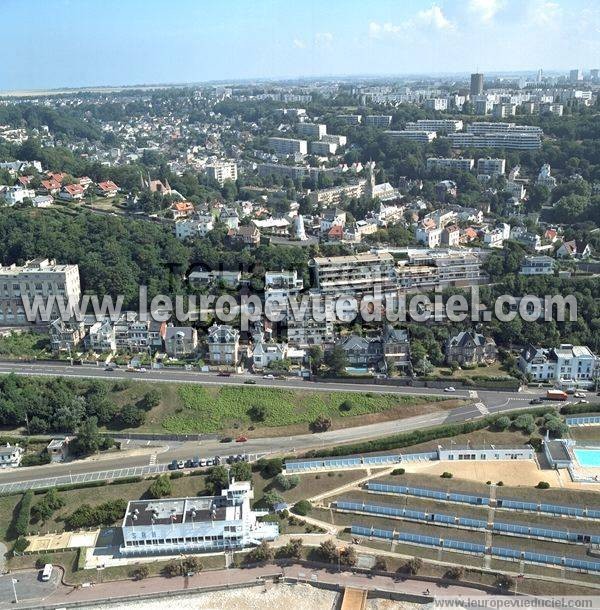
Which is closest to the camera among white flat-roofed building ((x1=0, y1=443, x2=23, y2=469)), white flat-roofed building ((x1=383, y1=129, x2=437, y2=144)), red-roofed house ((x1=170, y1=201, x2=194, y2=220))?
white flat-roofed building ((x1=0, y1=443, x2=23, y2=469))

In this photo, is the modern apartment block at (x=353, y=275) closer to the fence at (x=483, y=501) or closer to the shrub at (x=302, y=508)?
the fence at (x=483, y=501)

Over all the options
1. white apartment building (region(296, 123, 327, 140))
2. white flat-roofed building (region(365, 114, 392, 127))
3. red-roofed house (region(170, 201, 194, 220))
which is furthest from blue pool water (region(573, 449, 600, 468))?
white flat-roofed building (region(365, 114, 392, 127))

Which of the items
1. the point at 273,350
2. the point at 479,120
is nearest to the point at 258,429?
the point at 273,350

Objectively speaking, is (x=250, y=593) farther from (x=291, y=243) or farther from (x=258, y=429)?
(x=291, y=243)

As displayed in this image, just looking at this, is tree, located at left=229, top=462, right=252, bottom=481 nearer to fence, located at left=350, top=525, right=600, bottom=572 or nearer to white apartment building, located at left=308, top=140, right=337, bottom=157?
fence, located at left=350, top=525, right=600, bottom=572

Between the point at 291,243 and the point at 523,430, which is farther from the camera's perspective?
the point at 291,243

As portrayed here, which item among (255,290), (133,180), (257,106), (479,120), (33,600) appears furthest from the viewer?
(257,106)
